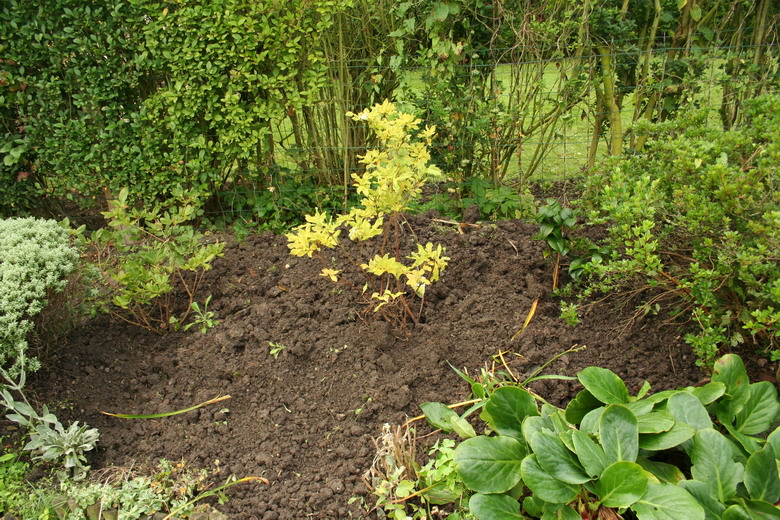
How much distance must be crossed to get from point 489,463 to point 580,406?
55 cm

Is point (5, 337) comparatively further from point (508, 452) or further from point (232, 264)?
point (508, 452)

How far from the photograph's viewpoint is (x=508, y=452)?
2.39 metres

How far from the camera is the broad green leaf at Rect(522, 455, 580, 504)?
2.18m

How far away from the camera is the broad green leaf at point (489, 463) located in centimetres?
230

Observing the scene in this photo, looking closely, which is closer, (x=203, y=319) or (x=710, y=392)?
(x=710, y=392)

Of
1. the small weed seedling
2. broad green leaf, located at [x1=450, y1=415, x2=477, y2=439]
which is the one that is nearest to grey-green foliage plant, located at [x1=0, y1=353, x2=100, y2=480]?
the small weed seedling

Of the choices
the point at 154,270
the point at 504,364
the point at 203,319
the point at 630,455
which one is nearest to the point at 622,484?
the point at 630,455

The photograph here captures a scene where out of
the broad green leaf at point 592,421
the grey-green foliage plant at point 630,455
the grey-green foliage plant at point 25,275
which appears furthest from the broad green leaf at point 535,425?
the grey-green foliage plant at point 25,275

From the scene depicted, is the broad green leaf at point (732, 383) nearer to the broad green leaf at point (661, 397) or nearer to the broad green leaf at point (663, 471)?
the broad green leaf at point (661, 397)

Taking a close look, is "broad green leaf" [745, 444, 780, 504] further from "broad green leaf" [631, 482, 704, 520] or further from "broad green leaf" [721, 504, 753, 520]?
"broad green leaf" [631, 482, 704, 520]

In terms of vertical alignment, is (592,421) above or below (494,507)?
above

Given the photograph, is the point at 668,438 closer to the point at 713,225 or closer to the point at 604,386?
the point at 604,386

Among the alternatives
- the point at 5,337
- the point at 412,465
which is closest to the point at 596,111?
the point at 412,465

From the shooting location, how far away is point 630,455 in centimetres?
220
